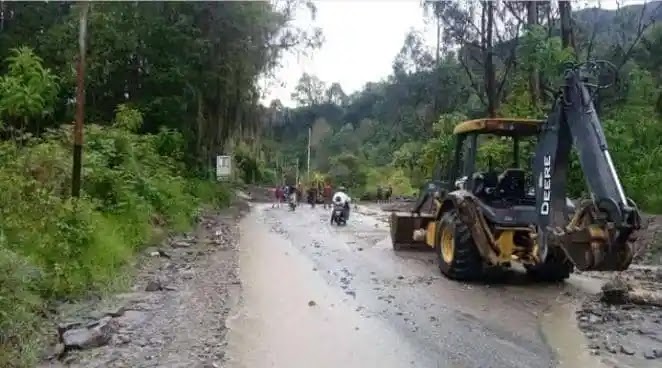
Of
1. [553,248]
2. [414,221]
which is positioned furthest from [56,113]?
[553,248]

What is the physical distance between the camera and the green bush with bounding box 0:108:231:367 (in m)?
6.33

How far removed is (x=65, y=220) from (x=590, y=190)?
6.78 m

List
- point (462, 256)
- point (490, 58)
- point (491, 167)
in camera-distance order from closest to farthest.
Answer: point (462, 256) < point (491, 167) < point (490, 58)

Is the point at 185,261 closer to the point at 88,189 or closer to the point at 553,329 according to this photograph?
the point at 88,189

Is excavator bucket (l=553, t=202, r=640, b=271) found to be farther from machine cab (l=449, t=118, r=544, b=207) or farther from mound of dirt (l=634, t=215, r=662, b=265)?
mound of dirt (l=634, t=215, r=662, b=265)

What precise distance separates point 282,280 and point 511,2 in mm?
19448

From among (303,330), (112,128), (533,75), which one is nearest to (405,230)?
(303,330)

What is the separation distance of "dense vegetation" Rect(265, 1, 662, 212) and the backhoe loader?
931 millimetres

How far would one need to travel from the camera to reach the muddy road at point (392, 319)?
21.0 feet

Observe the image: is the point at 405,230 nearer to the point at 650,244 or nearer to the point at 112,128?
the point at 650,244

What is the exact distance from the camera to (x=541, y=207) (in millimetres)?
9180

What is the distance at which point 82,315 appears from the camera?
7.60m

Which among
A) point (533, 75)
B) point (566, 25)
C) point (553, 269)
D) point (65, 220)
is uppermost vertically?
point (566, 25)

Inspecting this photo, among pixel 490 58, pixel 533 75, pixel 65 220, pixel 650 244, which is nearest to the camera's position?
pixel 65 220
